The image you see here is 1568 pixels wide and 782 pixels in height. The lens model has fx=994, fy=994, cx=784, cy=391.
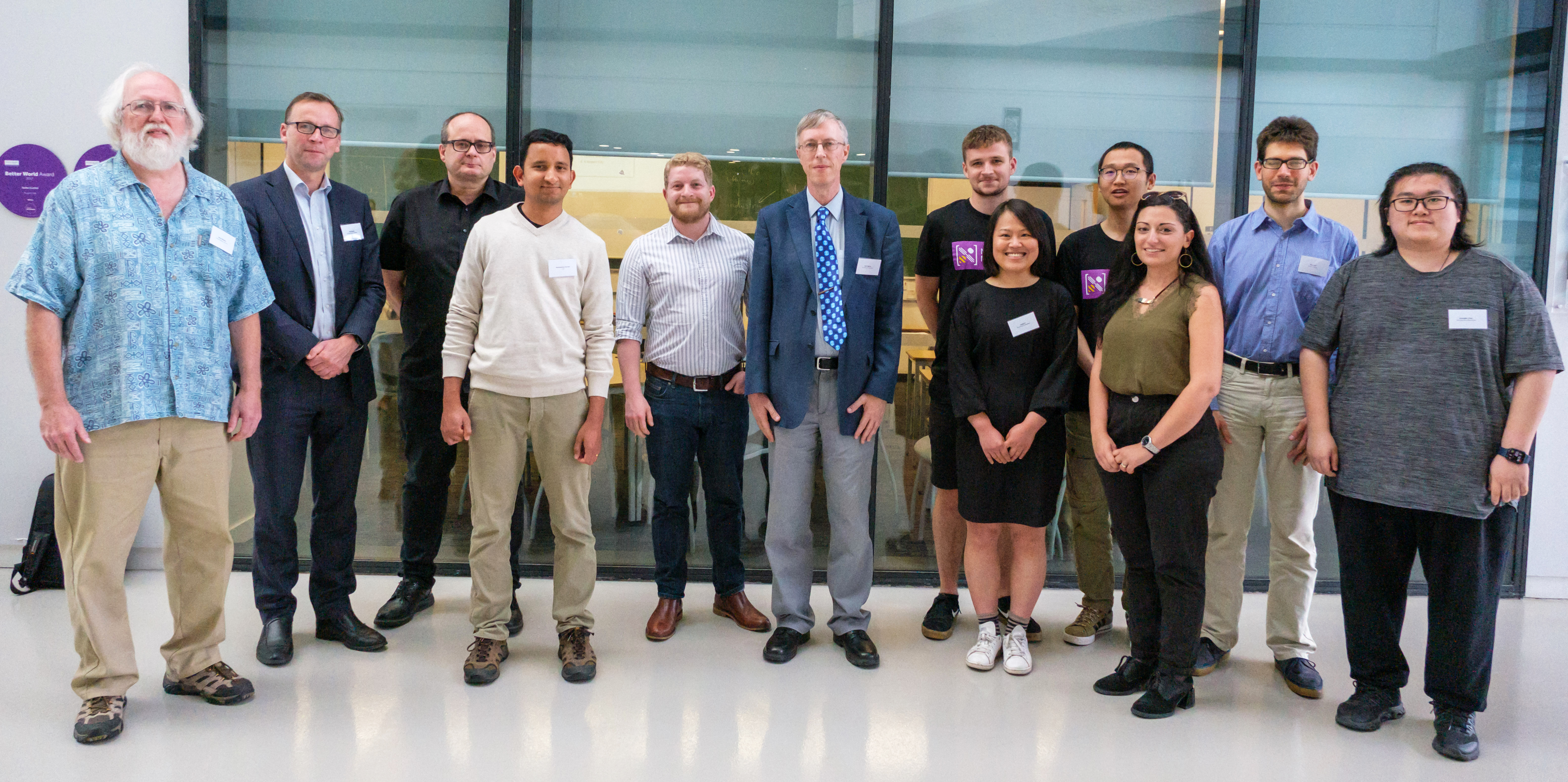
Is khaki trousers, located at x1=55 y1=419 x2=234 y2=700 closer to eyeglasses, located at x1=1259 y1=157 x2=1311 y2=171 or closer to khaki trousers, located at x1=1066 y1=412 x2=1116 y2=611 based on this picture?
khaki trousers, located at x1=1066 y1=412 x2=1116 y2=611

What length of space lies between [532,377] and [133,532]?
117 centimetres

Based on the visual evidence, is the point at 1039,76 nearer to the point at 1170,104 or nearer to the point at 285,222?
the point at 1170,104

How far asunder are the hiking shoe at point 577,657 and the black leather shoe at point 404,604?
738 mm

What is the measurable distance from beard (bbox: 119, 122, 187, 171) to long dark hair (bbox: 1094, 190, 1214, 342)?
2.74m

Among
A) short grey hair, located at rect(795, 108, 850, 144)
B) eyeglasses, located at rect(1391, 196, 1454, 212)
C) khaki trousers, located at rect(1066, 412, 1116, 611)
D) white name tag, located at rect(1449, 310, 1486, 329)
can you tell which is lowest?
khaki trousers, located at rect(1066, 412, 1116, 611)

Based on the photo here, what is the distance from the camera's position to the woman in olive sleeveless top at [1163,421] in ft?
9.45

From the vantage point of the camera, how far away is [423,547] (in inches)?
151

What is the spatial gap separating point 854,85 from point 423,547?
2.63m

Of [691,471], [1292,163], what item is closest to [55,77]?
[691,471]

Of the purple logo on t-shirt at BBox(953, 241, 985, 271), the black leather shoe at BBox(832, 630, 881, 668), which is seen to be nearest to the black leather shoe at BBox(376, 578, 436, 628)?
the black leather shoe at BBox(832, 630, 881, 668)

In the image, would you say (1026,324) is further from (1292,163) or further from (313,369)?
(313,369)

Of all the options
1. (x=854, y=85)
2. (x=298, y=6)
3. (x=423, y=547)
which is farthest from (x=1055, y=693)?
(x=298, y=6)

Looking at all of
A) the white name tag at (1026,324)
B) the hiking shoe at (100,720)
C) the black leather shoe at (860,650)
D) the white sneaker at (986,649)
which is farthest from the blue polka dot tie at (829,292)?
the hiking shoe at (100,720)

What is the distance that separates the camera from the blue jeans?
354 cm
